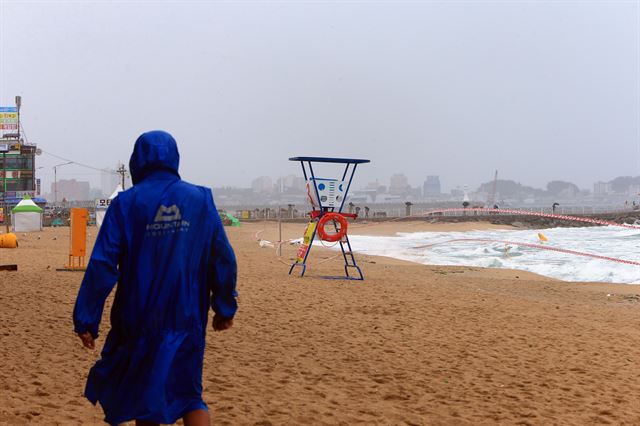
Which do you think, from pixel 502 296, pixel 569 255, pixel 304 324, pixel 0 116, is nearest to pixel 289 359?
pixel 304 324

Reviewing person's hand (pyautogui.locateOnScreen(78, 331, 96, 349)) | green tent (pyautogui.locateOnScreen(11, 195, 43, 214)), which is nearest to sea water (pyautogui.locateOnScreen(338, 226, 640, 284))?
person's hand (pyautogui.locateOnScreen(78, 331, 96, 349))

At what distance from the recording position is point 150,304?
95.8 inches

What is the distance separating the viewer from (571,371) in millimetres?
5504

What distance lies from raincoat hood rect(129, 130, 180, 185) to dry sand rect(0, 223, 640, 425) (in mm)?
2048

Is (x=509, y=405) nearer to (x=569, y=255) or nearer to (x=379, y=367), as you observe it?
(x=379, y=367)

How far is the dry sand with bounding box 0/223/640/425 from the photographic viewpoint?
169 inches

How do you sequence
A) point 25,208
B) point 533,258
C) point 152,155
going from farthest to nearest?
point 25,208 → point 533,258 → point 152,155

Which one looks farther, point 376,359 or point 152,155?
point 376,359

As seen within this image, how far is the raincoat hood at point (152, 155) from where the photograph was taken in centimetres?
256

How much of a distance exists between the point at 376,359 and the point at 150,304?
12.0 feet

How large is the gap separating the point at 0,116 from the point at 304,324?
68.6m

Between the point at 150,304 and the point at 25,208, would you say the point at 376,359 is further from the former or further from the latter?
the point at 25,208

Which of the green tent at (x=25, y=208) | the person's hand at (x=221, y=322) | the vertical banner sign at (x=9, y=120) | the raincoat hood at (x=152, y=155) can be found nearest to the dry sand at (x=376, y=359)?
the person's hand at (x=221, y=322)

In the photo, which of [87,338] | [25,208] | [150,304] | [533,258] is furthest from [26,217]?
[150,304]
